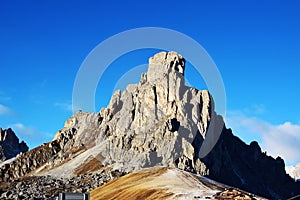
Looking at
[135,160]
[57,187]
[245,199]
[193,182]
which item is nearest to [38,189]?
[57,187]

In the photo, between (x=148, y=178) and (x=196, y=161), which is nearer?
(x=148, y=178)

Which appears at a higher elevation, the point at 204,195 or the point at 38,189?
the point at 38,189

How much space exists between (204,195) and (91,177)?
114037 millimetres

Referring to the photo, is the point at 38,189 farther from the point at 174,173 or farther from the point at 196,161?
the point at 174,173

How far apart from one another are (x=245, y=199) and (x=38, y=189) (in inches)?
5213

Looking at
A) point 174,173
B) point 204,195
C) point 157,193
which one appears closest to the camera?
point 204,195

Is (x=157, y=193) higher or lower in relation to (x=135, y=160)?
lower

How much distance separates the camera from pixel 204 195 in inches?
3438

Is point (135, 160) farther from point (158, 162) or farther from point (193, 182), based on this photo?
point (193, 182)

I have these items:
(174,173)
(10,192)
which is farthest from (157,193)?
(10,192)

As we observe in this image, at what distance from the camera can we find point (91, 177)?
194875mm

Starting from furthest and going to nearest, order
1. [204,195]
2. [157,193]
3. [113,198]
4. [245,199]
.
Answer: [113,198]
[157,193]
[204,195]
[245,199]

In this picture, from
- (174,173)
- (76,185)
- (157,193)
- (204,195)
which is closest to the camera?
(204,195)

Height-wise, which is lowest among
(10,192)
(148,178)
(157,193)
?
(157,193)
